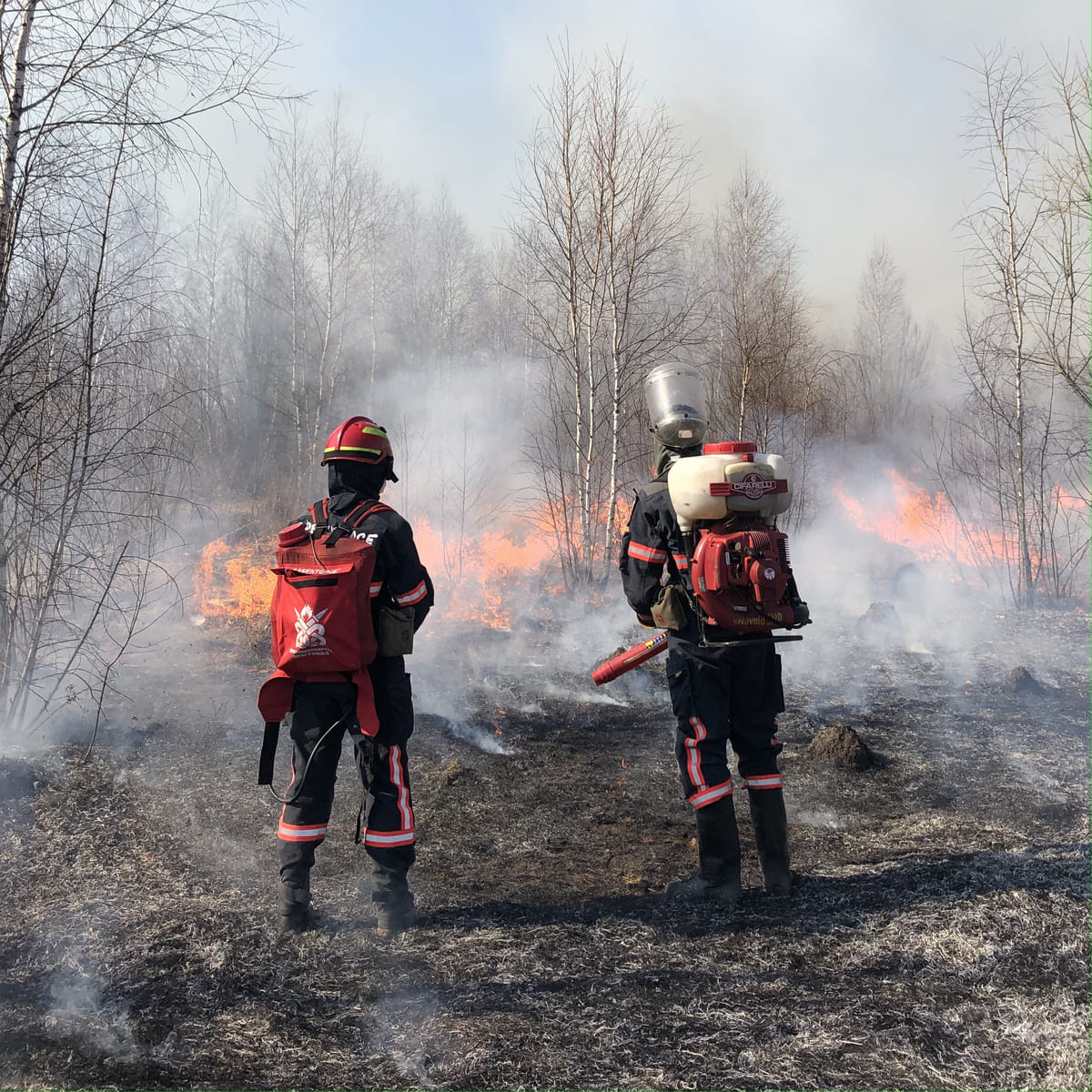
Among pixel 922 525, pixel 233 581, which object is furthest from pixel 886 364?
pixel 233 581

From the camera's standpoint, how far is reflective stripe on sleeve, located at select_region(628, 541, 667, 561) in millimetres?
3828

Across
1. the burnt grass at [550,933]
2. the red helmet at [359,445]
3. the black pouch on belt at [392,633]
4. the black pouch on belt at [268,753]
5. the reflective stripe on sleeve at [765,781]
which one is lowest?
the burnt grass at [550,933]

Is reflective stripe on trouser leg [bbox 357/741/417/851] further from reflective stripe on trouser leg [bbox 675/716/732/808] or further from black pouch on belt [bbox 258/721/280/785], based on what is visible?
reflective stripe on trouser leg [bbox 675/716/732/808]

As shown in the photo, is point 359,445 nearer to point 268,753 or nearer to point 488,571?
point 268,753

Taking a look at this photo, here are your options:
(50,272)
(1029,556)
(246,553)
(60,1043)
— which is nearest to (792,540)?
(1029,556)

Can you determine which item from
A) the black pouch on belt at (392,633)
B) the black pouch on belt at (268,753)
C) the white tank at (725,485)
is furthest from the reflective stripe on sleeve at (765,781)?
the black pouch on belt at (268,753)

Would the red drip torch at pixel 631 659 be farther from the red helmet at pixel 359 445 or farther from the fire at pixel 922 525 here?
the fire at pixel 922 525

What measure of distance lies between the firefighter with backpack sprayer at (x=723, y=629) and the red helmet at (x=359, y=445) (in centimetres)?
130

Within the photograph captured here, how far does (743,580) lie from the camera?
3.52 meters

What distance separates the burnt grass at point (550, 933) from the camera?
7.88ft

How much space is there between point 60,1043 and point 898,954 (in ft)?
9.42

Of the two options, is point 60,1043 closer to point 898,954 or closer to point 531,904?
point 531,904

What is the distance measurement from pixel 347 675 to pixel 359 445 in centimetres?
103

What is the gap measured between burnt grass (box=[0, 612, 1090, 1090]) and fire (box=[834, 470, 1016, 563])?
25.8 ft
